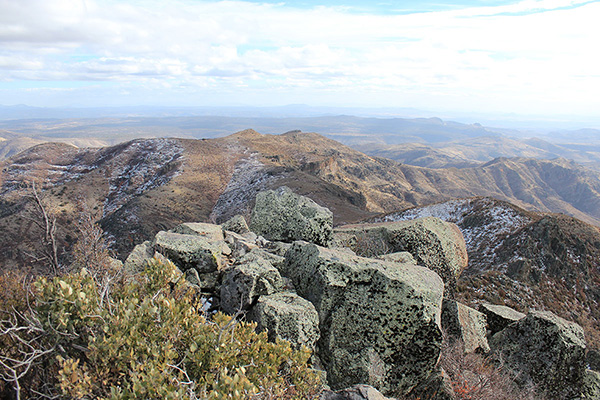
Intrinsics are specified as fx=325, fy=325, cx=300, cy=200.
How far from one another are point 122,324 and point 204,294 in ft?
14.9

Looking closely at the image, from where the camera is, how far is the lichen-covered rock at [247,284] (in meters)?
8.27

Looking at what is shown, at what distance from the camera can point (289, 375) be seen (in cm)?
557

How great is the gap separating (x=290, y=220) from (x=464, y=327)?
7.68m

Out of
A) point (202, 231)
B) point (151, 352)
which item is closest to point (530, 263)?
point (202, 231)

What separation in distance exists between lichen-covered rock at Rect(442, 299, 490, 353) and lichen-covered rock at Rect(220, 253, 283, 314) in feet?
16.4

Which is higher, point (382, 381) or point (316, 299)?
point (316, 299)

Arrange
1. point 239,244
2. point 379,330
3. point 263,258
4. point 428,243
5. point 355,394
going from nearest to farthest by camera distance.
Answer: point 355,394, point 379,330, point 263,258, point 239,244, point 428,243

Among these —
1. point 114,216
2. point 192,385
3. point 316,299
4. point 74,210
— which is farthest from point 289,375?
point 74,210

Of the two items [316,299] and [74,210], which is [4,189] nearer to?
[74,210]

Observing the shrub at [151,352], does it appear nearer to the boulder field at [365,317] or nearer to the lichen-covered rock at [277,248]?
the boulder field at [365,317]

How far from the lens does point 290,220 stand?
14375mm

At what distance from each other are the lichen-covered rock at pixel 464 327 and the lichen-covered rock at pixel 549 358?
496 millimetres

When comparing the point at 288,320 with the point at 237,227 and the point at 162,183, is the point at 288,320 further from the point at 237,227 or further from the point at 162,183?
the point at 162,183

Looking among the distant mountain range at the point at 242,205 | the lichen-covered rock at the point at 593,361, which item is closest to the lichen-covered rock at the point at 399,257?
the distant mountain range at the point at 242,205
